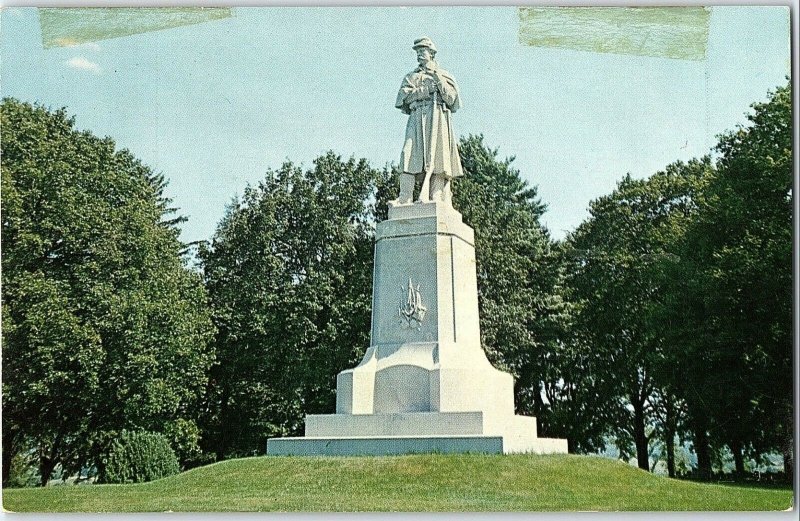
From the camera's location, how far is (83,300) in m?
23.4

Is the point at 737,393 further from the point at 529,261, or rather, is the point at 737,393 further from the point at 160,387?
the point at 160,387

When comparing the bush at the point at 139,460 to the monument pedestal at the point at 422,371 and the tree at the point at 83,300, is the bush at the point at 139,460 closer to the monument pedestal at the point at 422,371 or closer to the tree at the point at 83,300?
the tree at the point at 83,300

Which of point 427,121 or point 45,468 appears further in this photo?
point 45,468

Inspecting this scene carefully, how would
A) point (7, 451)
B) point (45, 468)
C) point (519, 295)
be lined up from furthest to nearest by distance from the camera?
point (519, 295) → point (45, 468) → point (7, 451)

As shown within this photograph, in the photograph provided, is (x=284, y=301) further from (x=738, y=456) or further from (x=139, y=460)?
(x=738, y=456)

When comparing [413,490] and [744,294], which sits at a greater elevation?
[744,294]

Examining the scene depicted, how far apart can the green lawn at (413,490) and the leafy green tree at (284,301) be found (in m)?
11.8

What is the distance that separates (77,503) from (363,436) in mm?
4428

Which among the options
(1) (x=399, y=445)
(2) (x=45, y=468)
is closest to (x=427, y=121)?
(1) (x=399, y=445)

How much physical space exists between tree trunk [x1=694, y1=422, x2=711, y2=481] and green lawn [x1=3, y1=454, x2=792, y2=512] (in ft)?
39.1

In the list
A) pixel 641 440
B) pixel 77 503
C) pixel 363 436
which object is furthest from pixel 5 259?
pixel 641 440

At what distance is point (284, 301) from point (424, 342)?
1157 cm

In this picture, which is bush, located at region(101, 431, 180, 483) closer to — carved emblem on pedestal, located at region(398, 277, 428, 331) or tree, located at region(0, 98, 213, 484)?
tree, located at region(0, 98, 213, 484)

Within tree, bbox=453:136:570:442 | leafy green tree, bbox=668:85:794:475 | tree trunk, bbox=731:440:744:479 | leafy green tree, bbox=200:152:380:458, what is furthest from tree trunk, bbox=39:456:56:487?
tree trunk, bbox=731:440:744:479
